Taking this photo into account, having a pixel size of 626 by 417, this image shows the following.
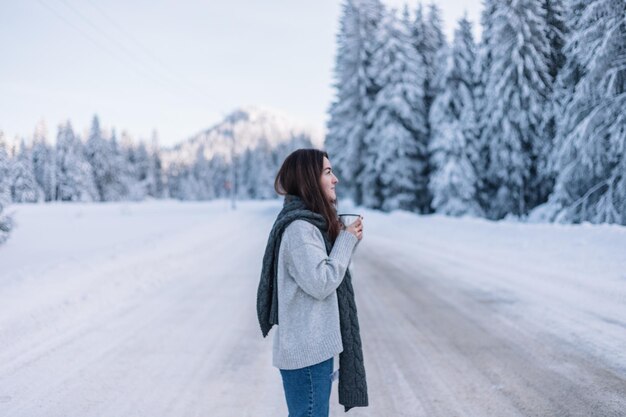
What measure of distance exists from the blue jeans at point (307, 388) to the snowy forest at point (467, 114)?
15288 mm

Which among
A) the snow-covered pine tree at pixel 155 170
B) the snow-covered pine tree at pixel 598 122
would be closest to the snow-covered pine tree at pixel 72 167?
the snow-covered pine tree at pixel 155 170

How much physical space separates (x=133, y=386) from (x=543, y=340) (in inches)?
176

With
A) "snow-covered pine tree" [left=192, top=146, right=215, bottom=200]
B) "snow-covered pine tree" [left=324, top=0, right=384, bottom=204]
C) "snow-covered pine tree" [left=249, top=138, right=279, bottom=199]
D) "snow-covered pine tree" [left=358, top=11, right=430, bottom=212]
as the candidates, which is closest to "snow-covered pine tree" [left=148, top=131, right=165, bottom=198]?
"snow-covered pine tree" [left=192, top=146, right=215, bottom=200]

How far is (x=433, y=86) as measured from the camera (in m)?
31.0

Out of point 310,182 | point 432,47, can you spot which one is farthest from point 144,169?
point 310,182

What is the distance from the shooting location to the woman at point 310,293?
6.53 feet

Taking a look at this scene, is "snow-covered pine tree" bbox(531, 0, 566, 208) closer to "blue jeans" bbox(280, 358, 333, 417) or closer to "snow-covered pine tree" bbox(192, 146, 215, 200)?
"blue jeans" bbox(280, 358, 333, 417)

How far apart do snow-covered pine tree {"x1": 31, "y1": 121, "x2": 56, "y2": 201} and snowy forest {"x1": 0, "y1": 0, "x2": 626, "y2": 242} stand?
49052mm

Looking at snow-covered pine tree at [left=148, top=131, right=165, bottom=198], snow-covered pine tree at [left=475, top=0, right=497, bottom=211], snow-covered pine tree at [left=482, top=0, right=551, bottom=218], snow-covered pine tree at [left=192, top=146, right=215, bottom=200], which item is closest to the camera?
snow-covered pine tree at [left=482, top=0, right=551, bottom=218]

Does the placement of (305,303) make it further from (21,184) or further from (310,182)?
(21,184)

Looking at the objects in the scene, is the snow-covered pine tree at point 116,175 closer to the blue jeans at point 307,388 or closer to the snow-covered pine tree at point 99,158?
the snow-covered pine tree at point 99,158

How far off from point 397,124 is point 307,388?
2773 centimetres

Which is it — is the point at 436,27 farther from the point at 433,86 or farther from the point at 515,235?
the point at 515,235

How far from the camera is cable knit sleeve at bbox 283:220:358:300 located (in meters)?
1.94
